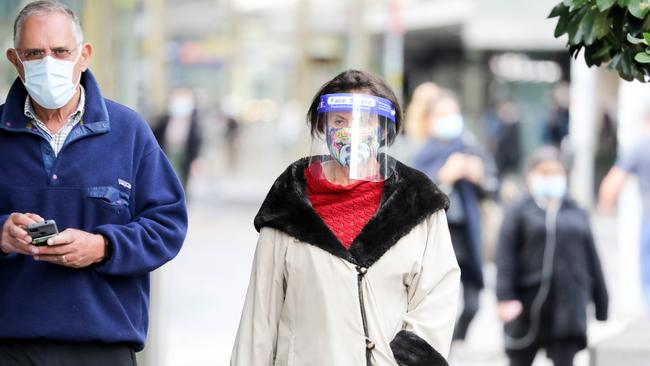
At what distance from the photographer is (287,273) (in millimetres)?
4379

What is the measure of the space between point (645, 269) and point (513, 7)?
59.2ft

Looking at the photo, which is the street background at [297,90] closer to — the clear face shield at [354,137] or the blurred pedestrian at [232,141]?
the blurred pedestrian at [232,141]

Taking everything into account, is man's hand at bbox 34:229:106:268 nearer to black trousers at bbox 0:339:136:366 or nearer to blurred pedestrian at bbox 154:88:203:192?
black trousers at bbox 0:339:136:366

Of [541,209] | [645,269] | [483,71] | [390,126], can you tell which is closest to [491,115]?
[483,71]

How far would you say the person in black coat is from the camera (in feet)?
27.6

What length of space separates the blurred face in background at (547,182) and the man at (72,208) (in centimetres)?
462

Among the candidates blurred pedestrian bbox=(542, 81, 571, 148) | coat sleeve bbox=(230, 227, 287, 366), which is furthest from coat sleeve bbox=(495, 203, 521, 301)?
blurred pedestrian bbox=(542, 81, 571, 148)

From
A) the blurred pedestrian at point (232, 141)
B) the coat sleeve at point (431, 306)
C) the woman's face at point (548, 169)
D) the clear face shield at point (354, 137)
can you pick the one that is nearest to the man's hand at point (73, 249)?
the clear face shield at point (354, 137)

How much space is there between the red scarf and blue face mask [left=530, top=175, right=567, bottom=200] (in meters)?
4.55

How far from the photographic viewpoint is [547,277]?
8.53 metres

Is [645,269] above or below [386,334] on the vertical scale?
below

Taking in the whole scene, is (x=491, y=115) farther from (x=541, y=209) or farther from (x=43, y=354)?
(x=43, y=354)

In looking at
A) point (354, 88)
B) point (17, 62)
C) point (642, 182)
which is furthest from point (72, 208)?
point (642, 182)

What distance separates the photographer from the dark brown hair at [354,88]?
14.6 feet
